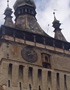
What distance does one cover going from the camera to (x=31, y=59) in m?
26.4

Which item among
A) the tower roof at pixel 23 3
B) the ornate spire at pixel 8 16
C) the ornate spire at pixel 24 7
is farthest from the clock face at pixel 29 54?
the tower roof at pixel 23 3

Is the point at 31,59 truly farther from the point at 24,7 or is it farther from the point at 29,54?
the point at 24,7

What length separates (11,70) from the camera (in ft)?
82.3

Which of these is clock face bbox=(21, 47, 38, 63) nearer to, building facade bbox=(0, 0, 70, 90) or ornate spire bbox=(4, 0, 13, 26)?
building facade bbox=(0, 0, 70, 90)

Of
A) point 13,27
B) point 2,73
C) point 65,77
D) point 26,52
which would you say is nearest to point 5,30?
point 13,27

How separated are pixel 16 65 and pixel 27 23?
681 centimetres

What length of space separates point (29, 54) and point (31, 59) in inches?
20.8

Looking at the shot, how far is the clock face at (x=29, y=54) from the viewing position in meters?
26.3

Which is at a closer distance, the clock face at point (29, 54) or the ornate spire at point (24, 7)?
the clock face at point (29, 54)

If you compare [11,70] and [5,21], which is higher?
[5,21]

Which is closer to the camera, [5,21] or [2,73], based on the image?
[2,73]

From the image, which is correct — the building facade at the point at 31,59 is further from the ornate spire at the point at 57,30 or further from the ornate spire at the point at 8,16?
the ornate spire at the point at 57,30

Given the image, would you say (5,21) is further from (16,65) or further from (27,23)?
(16,65)

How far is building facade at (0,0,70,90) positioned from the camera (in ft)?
82.0
